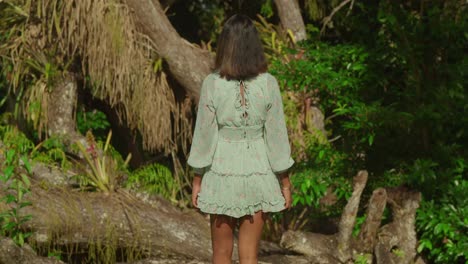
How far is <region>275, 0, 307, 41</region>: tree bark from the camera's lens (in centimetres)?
1028

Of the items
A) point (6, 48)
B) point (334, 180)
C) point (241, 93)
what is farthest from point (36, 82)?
point (241, 93)

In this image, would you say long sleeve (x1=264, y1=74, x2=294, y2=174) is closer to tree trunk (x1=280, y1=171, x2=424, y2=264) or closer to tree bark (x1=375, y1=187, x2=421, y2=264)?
tree trunk (x1=280, y1=171, x2=424, y2=264)

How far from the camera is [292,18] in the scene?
10281 mm

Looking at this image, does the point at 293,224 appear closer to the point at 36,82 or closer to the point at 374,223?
the point at 374,223

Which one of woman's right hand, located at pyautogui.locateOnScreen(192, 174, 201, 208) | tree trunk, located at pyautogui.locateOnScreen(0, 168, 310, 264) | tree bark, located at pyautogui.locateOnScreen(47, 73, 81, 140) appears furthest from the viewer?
tree bark, located at pyautogui.locateOnScreen(47, 73, 81, 140)

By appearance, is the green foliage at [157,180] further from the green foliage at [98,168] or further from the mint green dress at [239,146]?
the mint green dress at [239,146]

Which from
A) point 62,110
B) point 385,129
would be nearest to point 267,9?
point 62,110

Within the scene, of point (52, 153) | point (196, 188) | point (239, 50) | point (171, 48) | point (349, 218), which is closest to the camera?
point (239, 50)

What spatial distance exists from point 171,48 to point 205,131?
457 centimetres

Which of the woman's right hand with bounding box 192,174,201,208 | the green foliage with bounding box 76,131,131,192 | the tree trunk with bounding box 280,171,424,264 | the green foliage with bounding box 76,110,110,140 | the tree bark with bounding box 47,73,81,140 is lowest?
the tree trunk with bounding box 280,171,424,264

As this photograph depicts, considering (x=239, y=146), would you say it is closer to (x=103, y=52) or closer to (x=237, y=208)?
(x=237, y=208)

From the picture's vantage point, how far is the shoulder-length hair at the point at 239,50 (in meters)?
5.00

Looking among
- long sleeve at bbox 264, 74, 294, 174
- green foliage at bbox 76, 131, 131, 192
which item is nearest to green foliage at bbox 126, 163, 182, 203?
green foliage at bbox 76, 131, 131, 192

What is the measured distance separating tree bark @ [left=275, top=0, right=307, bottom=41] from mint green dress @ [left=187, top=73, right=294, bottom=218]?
521cm
